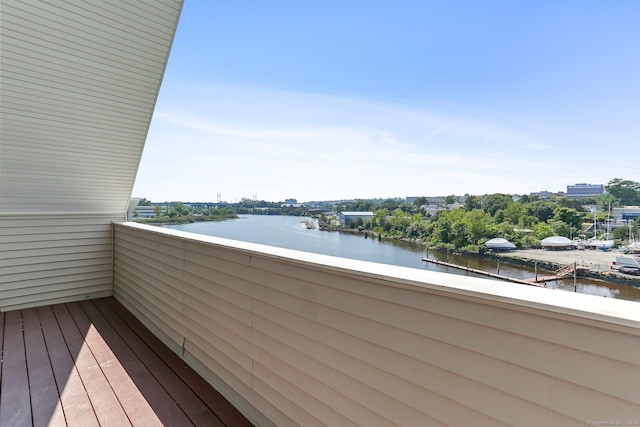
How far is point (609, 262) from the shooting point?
1.17 meters

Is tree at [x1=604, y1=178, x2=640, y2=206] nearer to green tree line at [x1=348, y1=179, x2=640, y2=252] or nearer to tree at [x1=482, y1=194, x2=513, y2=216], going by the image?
green tree line at [x1=348, y1=179, x2=640, y2=252]

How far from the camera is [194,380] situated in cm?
233

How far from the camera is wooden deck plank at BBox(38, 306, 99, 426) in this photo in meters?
Result: 1.97

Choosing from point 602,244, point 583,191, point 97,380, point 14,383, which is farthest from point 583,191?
point 14,383

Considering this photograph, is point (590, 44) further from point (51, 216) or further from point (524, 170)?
point (51, 216)

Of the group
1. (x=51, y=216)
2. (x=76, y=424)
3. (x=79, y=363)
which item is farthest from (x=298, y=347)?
(x=51, y=216)

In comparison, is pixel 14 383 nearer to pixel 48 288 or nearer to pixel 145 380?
pixel 145 380

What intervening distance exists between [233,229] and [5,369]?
2093mm

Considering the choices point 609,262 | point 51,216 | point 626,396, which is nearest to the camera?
point 626,396

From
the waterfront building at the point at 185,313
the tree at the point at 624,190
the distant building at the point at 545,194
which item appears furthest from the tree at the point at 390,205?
the tree at the point at 624,190

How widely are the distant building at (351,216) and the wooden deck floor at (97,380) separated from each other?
1.77 meters

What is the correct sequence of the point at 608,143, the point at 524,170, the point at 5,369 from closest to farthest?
the point at 608,143 < the point at 5,369 < the point at 524,170

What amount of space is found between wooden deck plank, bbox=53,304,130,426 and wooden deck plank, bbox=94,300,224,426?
29cm

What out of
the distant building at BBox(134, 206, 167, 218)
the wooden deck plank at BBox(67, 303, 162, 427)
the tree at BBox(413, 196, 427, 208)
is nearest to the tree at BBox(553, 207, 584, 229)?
the tree at BBox(413, 196, 427, 208)
